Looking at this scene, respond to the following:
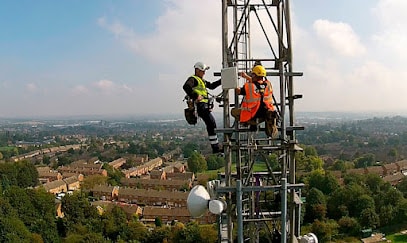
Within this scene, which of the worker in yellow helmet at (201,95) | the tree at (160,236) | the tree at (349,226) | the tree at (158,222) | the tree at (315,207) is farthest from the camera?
the tree at (158,222)

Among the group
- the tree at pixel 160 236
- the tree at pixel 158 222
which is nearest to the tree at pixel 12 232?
the tree at pixel 160 236

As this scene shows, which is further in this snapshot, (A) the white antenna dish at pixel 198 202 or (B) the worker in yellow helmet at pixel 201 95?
(B) the worker in yellow helmet at pixel 201 95

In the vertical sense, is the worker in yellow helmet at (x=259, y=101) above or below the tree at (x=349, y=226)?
above

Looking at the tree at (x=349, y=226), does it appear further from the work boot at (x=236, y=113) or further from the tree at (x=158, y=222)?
the work boot at (x=236, y=113)

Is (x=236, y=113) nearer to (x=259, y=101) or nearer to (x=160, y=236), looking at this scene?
(x=259, y=101)

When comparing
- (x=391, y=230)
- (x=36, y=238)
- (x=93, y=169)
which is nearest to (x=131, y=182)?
(x=93, y=169)

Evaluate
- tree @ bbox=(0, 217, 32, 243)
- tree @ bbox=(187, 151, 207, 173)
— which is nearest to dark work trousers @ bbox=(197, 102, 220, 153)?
tree @ bbox=(0, 217, 32, 243)

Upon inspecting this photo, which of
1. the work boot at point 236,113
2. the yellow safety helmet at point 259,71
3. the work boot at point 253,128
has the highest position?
the yellow safety helmet at point 259,71

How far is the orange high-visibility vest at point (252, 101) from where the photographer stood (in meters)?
4.46

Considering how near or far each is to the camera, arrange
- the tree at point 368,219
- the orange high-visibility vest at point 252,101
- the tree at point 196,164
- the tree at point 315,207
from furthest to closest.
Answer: the tree at point 196,164
the tree at point 315,207
the tree at point 368,219
the orange high-visibility vest at point 252,101

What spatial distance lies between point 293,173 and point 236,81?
1.32 meters

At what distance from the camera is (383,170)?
166ft

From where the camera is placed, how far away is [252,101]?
4469 millimetres

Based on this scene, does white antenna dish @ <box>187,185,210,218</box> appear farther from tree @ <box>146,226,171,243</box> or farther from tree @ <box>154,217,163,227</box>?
tree @ <box>154,217,163,227</box>
